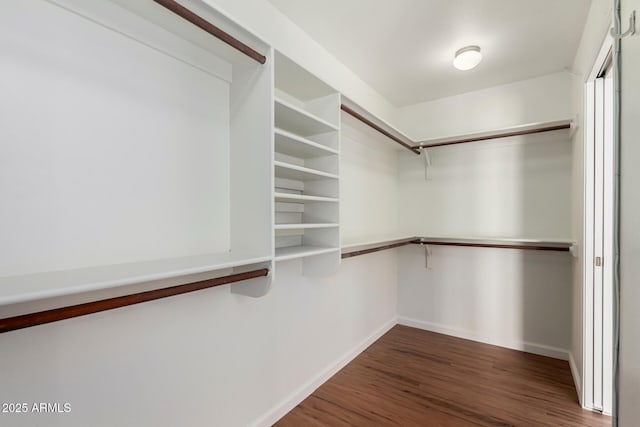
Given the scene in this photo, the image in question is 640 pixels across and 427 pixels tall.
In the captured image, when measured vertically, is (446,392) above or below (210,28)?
below

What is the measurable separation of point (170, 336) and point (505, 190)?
2.98 m

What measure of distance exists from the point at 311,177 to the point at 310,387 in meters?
1.49

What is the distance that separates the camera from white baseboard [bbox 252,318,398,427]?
1.78 meters

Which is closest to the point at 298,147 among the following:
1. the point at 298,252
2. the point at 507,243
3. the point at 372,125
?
the point at 298,252

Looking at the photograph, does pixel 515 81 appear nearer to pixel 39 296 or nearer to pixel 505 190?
pixel 505 190

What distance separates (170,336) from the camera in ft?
4.18

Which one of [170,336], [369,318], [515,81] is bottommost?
[369,318]

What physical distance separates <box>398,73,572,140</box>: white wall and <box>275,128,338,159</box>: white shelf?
1881mm

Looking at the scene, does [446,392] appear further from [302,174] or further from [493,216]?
[302,174]

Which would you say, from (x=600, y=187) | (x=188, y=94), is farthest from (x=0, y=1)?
(x=600, y=187)

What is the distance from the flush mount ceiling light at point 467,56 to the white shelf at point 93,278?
2.18 metres

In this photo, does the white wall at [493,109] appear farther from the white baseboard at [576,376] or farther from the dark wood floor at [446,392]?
the dark wood floor at [446,392]

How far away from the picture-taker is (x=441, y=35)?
6.75 ft

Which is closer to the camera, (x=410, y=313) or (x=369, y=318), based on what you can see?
(x=369, y=318)
